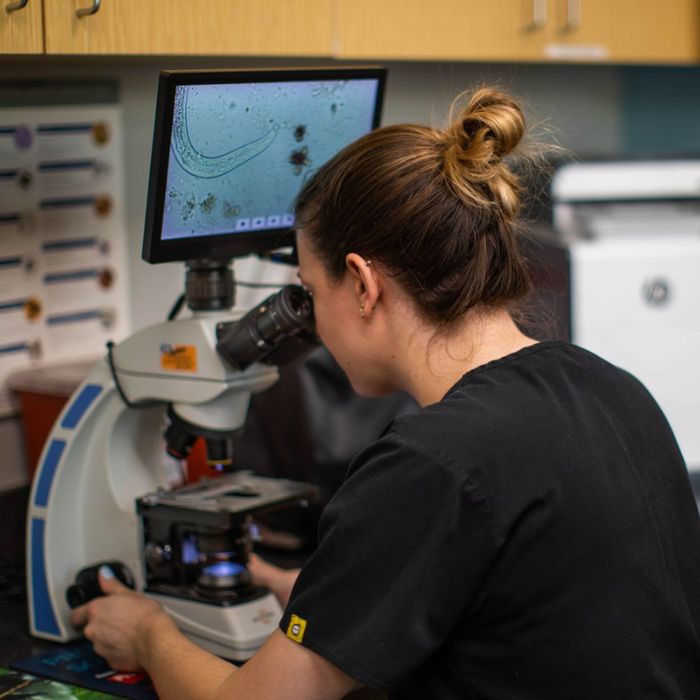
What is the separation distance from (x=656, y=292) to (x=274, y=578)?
1144mm

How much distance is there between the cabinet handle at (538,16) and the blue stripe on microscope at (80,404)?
1.03m

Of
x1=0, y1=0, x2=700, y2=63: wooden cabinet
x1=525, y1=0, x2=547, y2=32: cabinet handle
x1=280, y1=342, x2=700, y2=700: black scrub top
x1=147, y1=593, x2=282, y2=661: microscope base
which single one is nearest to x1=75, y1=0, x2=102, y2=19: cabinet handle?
x1=0, y1=0, x2=700, y2=63: wooden cabinet

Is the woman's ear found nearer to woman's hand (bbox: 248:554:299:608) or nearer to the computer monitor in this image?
the computer monitor

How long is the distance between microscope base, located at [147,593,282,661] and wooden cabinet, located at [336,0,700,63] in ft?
2.67

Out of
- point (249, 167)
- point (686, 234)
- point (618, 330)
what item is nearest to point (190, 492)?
point (249, 167)

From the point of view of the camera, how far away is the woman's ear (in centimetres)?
121

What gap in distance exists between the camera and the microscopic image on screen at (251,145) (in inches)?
52.4

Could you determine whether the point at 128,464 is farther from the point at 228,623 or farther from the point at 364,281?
the point at 364,281

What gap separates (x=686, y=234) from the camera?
96.3 inches

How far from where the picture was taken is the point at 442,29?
74.5 inches

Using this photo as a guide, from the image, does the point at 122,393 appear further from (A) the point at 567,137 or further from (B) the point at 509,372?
(A) the point at 567,137

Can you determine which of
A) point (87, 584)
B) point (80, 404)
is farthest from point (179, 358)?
point (87, 584)

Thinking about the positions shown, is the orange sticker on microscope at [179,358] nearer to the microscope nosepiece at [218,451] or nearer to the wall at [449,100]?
the microscope nosepiece at [218,451]

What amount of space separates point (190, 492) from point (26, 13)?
24.8 inches
